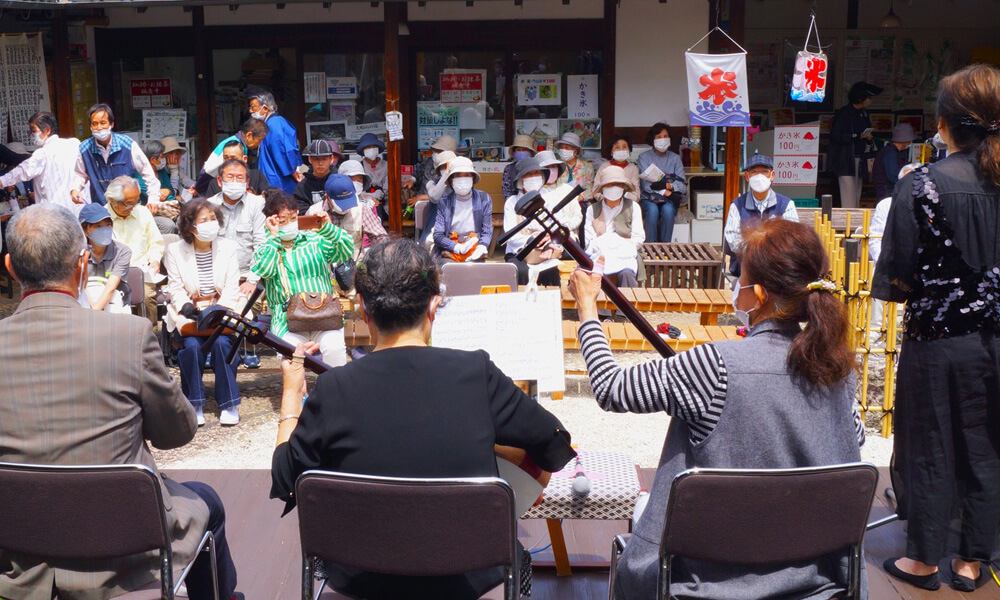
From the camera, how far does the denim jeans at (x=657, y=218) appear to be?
10.0m

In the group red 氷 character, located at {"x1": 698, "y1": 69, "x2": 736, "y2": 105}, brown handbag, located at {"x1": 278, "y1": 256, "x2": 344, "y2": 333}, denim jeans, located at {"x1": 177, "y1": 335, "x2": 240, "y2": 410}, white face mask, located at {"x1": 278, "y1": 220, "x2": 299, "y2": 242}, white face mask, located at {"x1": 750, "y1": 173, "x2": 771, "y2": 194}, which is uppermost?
red 氷 character, located at {"x1": 698, "y1": 69, "x2": 736, "y2": 105}

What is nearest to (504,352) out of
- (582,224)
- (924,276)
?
(924,276)

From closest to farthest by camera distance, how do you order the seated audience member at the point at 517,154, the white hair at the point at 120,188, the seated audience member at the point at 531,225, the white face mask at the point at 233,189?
1. the white hair at the point at 120,188
2. the white face mask at the point at 233,189
3. the seated audience member at the point at 531,225
4. the seated audience member at the point at 517,154

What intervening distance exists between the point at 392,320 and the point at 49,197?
7406 millimetres

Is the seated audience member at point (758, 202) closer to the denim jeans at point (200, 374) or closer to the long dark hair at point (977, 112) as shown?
the denim jeans at point (200, 374)

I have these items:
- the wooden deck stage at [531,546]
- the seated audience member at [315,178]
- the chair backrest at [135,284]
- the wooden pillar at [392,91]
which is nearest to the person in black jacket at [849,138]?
the wooden pillar at [392,91]

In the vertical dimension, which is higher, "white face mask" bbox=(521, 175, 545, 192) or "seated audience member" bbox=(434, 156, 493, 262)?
"white face mask" bbox=(521, 175, 545, 192)

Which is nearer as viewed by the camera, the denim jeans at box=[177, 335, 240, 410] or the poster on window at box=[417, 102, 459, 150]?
the denim jeans at box=[177, 335, 240, 410]

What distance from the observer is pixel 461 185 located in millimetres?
7660

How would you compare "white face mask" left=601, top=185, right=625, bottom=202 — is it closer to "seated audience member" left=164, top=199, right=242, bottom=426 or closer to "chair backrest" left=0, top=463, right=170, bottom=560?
"seated audience member" left=164, top=199, right=242, bottom=426

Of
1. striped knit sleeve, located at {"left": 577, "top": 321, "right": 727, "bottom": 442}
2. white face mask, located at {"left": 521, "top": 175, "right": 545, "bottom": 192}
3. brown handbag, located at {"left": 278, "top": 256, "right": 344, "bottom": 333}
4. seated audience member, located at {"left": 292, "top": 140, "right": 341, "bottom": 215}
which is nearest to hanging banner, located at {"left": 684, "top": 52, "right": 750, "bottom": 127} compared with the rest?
white face mask, located at {"left": 521, "top": 175, "right": 545, "bottom": 192}

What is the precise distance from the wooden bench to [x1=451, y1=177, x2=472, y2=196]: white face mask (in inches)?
62.3

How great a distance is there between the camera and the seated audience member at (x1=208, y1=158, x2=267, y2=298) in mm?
7059

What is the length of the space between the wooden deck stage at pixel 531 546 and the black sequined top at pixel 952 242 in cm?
88
